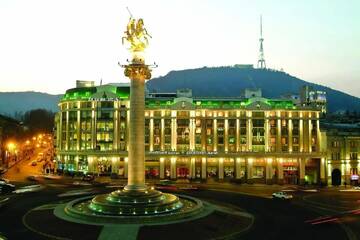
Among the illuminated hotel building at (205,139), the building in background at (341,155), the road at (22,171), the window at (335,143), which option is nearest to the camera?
the road at (22,171)

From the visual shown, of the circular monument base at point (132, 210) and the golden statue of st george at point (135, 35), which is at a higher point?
the golden statue of st george at point (135, 35)

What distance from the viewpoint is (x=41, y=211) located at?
57.8 m

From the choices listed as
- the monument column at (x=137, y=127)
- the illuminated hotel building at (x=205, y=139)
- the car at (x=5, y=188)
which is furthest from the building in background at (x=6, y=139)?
the monument column at (x=137, y=127)

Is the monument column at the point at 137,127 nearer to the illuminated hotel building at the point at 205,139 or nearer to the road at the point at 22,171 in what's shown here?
the road at the point at 22,171

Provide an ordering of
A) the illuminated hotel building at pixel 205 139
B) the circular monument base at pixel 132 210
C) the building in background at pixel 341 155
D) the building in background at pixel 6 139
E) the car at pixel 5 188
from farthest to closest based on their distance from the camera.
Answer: the building in background at pixel 6 139
the illuminated hotel building at pixel 205 139
the building in background at pixel 341 155
the car at pixel 5 188
the circular monument base at pixel 132 210

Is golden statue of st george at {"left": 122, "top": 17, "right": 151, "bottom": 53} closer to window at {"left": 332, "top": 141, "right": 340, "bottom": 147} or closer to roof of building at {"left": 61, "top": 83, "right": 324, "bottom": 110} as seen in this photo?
roof of building at {"left": 61, "top": 83, "right": 324, "bottom": 110}

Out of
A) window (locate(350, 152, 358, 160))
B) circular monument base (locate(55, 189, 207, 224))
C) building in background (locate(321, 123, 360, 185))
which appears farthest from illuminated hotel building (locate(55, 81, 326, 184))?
circular monument base (locate(55, 189, 207, 224))

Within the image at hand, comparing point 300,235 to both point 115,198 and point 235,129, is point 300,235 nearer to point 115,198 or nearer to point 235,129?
point 115,198

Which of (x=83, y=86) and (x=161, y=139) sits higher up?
(x=83, y=86)

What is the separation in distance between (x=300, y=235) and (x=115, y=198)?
24.4m

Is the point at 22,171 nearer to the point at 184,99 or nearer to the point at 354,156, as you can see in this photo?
the point at 184,99

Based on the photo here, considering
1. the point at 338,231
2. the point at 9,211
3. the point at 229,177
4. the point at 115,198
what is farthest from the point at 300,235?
the point at 229,177

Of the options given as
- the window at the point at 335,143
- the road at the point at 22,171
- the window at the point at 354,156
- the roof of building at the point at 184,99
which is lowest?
the road at the point at 22,171

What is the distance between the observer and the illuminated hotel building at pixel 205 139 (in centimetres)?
12788
